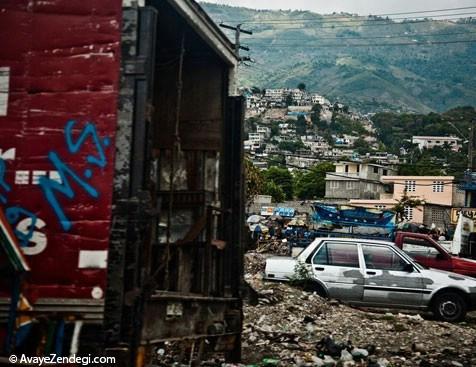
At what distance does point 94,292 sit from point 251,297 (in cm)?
377

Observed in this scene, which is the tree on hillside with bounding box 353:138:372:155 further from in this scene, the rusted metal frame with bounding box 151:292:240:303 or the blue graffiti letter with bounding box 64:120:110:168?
the blue graffiti letter with bounding box 64:120:110:168

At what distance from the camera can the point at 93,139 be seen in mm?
4191

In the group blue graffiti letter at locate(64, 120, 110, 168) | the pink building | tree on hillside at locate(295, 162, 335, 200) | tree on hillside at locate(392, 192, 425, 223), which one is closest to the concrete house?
the pink building

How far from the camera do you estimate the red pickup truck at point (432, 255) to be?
49.4 feet

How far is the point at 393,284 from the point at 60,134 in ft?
31.0

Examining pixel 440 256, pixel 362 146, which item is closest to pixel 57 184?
pixel 440 256

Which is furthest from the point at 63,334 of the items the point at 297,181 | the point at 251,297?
the point at 297,181

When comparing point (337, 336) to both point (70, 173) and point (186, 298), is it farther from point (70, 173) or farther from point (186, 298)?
point (70, 173)

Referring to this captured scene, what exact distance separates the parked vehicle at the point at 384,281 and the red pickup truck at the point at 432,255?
265 centimetres

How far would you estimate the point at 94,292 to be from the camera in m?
4.08

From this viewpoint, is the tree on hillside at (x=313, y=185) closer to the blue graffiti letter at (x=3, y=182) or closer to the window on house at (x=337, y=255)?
the window on house at (x=337, y=255)

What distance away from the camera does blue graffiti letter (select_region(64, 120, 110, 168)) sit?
4.18 metres

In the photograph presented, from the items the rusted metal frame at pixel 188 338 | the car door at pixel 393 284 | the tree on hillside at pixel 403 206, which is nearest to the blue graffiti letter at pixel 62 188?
the rusted metal frame at pixel 188 338

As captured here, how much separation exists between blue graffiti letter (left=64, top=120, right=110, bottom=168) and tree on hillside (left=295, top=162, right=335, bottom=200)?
62447mm
